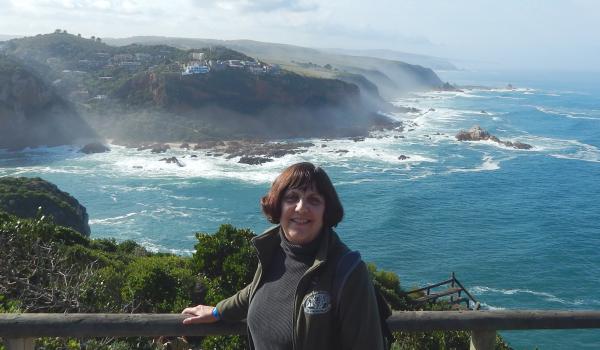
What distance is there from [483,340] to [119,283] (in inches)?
268

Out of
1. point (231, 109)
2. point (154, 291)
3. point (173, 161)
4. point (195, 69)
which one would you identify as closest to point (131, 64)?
point (195, 69)

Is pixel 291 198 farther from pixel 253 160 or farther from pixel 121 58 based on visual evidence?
pixel 121 58

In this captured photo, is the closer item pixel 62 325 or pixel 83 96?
pixel 62 325

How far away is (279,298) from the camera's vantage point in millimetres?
2377

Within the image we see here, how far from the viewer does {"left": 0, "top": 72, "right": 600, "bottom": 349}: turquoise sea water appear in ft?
80.2

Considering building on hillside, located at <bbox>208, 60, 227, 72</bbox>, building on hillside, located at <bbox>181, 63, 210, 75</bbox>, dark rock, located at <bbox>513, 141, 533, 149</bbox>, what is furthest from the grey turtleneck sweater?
building on hillside, located at <bbox>208, 60, 227, 72</bbox>

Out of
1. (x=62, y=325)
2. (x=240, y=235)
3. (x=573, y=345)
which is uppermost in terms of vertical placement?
(x=62, y=325)

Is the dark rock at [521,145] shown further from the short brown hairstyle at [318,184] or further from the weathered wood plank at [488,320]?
the short brown hairstyle at [318,184]

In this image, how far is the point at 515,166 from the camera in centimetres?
4775

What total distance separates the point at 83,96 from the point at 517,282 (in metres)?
62.0

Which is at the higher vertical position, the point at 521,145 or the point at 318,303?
the point at 318,303

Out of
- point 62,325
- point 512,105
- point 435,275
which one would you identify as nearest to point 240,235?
point 62,325

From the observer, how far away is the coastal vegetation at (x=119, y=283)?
183 inches

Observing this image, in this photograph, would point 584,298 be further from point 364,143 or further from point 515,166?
point 364,143
